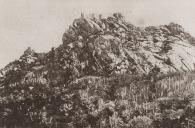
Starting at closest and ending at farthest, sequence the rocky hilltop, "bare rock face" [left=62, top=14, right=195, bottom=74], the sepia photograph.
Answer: the sepia photograph
the rocky hilltop
"bare rock face" [left=62, top=14, right=195, bottom=74]

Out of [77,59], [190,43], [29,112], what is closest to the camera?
[190,43]

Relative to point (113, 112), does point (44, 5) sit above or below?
above

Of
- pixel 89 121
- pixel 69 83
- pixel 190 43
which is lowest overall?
pixel 89 121

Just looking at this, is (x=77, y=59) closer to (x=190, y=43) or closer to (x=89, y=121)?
(x=89, y=121)

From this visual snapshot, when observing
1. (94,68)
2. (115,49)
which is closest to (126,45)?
(115,49)

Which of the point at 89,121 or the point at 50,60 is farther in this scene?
the point at 50,60

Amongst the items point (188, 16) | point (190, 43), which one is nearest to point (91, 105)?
point (190, 43)
